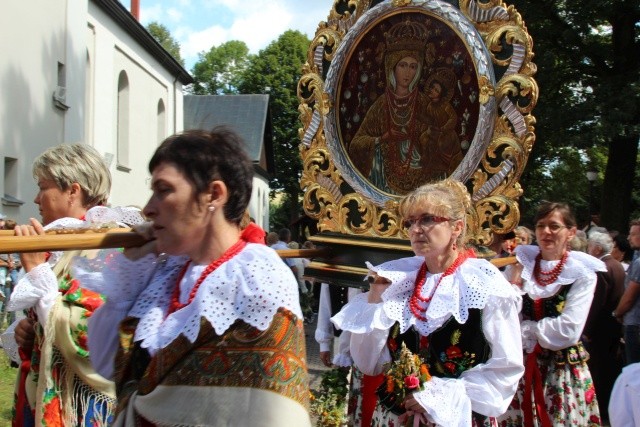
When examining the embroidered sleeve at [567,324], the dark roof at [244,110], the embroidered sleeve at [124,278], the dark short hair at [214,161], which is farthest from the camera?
the dark roof at [244,110]

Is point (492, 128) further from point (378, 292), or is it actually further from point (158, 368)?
point (158, 368)

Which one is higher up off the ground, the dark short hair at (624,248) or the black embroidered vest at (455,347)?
the dark short hair at (624,248)

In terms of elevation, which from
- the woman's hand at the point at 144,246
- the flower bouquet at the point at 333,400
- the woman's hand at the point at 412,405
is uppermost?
the woman's hand at the point at 144,246

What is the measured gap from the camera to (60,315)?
3.20 metres

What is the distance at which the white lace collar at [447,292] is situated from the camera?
328cm

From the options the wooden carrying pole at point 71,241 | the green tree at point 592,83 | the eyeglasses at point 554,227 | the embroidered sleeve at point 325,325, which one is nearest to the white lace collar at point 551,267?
the eyeglasses at point 554,227

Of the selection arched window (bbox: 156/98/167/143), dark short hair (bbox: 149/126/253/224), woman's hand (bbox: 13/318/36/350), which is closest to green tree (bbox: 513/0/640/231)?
woman's hand (bbox: 13/318/36/350)

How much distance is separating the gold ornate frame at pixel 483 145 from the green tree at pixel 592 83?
1199 centimetres

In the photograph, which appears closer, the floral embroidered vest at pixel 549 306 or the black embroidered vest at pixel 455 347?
the black embroidered vest at pixel 455 347

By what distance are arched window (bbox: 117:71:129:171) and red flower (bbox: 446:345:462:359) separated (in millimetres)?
20312

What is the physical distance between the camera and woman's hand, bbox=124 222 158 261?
7.65ft

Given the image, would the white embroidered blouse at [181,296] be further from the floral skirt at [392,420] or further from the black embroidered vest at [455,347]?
the floral skirt at [392,420]

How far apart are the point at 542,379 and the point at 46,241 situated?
3.75m

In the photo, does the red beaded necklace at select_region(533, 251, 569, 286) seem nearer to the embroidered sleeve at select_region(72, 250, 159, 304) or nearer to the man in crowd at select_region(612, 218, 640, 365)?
the man in crowd at select_region(612, 218, 640, 365)
